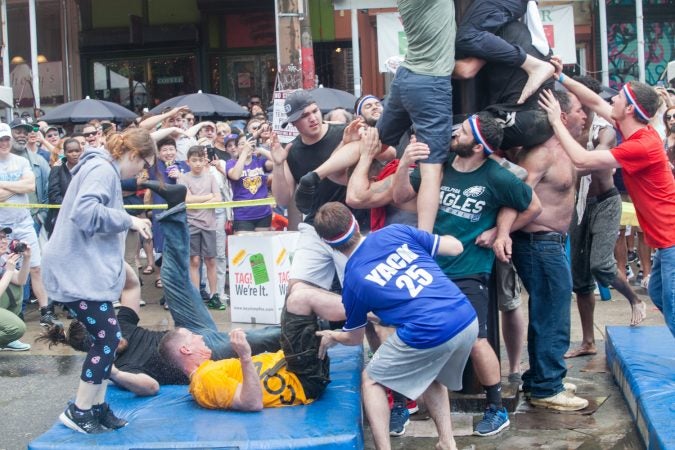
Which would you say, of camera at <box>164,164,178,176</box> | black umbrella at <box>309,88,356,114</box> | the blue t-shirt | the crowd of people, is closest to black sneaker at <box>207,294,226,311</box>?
camera at <box>164,164,178,176</box>

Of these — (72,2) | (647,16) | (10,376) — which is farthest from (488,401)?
(72,2)

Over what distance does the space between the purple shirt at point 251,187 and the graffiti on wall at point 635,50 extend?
35.2 ft

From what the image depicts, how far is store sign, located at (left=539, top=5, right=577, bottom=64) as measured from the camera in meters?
17.1

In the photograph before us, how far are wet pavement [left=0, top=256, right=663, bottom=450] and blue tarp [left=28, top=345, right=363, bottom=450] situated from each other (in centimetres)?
54

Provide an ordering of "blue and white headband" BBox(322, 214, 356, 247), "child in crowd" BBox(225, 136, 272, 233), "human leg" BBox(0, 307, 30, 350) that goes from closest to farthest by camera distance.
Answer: "blue and white headband" BBox(322, 214, 356, 247) < "human leg" BBox(0, 307, 30, 350) < "child in crowd" BBox(225, 136, 272, 233)

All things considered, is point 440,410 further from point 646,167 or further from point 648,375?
point 646,167

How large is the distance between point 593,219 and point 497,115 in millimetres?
2056

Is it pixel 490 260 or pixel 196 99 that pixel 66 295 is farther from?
pixel 196 99

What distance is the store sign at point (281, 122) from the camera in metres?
9.00

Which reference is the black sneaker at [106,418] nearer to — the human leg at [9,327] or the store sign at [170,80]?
the human leg at [9,327]

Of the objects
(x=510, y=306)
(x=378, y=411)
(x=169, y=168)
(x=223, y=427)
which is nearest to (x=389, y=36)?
(x=169, y=168)

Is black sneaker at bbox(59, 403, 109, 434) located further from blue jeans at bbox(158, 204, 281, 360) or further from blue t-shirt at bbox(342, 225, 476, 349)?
blue t-shirt at bbox(342, 225, 476, 349)

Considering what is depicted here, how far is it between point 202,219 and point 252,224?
29.0 inches

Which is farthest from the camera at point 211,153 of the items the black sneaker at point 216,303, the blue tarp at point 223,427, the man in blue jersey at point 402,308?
the man in blue jersey at point 402,308
